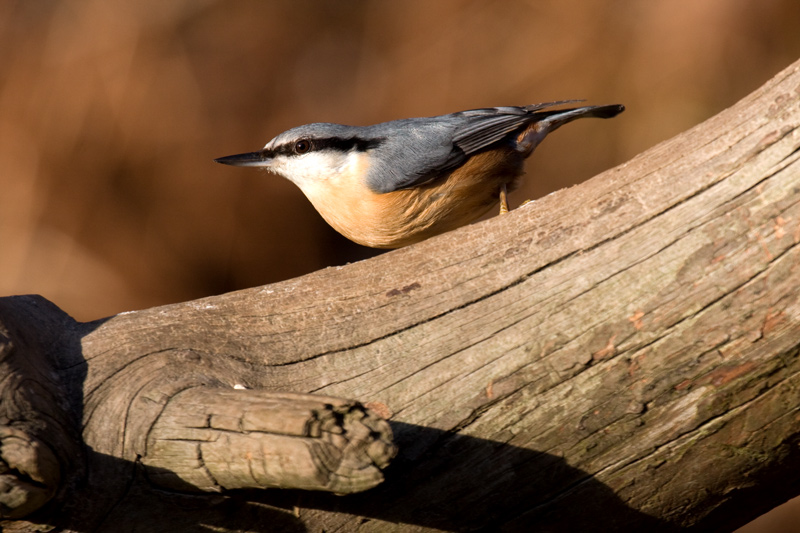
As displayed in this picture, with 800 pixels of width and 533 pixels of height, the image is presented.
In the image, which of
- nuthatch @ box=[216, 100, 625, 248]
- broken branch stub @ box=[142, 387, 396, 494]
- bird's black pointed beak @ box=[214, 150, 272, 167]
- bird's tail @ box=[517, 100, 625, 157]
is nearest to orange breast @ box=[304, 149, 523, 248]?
nuthatch @ box=[216, 100, 625, 248]

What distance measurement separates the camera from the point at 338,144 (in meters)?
3.10

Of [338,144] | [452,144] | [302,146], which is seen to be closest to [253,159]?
[302,146]

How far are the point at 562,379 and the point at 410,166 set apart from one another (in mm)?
1273

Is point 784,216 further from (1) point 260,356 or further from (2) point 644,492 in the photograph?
(1) point 260,356

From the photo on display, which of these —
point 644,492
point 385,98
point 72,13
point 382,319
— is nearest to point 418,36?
point 385,98

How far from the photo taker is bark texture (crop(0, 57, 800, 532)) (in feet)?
5.85

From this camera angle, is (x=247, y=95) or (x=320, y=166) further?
(x=247, y=95)

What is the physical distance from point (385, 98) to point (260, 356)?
11.4 feet

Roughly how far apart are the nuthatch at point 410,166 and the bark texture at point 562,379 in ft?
2.97

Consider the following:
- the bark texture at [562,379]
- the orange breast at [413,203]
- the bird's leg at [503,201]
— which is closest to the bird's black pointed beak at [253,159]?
the orange breast at [413,203]

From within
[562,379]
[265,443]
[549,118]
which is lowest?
[265,443]

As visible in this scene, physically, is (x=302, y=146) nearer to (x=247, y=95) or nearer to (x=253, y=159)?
(x=253, y=159)

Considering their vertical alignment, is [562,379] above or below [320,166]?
below

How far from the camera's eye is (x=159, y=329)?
207 centimetres
